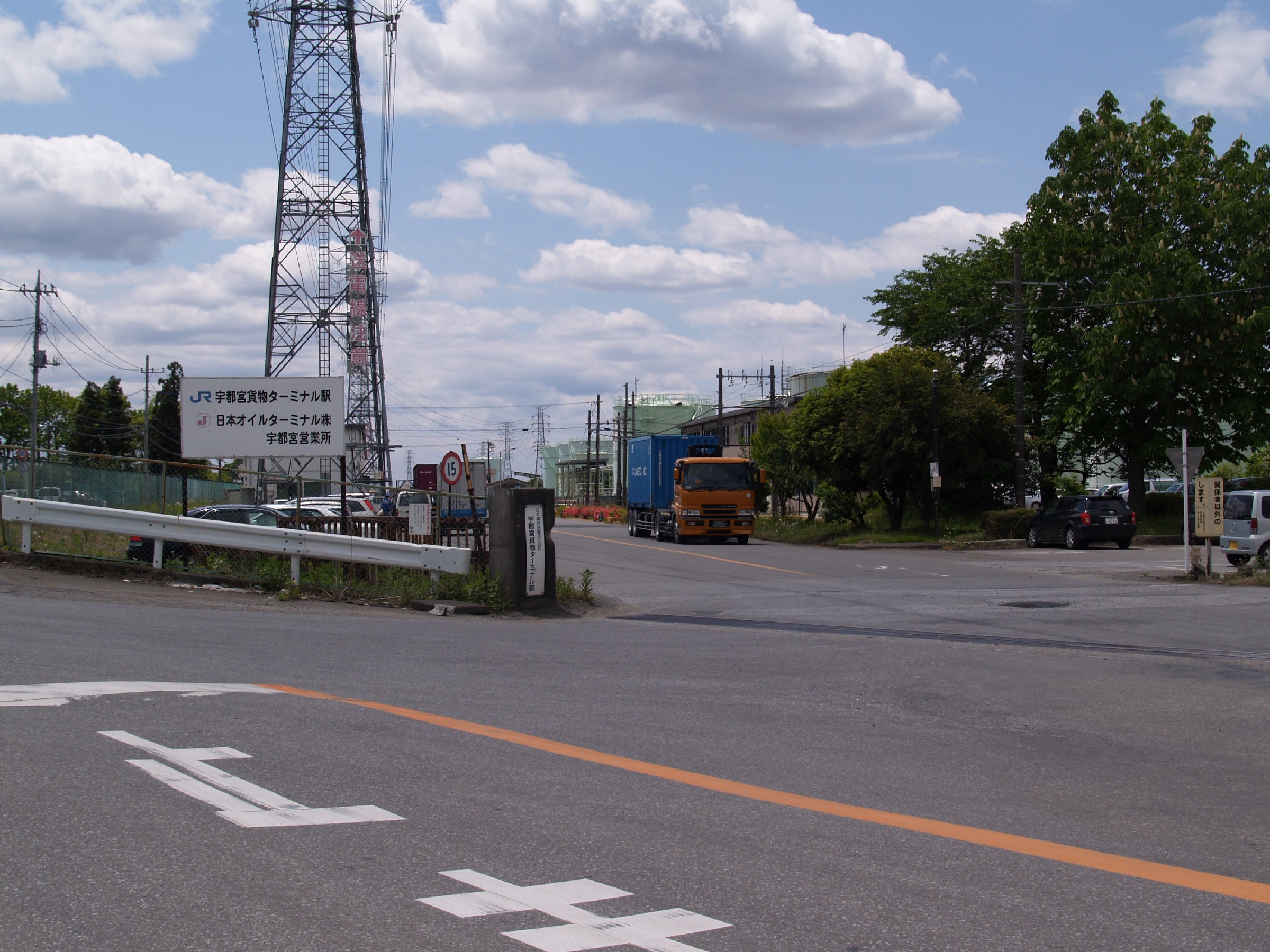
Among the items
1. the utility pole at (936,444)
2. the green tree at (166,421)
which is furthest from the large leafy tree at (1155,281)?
the green tree at (166,421)

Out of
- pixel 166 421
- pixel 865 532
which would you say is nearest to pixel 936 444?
pixel 865 532

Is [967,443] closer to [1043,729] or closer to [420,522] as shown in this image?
[420,522]

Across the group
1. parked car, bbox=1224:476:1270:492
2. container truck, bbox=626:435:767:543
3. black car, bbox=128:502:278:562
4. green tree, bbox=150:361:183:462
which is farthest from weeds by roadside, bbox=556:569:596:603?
green tree, bbox=150:361:183:462

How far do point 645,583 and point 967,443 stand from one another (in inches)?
871

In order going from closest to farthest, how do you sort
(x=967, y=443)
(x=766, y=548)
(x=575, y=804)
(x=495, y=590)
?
(x=575, y=804)
(x=495, y=590)
(x=766, y=548)
(x=967, y=443)

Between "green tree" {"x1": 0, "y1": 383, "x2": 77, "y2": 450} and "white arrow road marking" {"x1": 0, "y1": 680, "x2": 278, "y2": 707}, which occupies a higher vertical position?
"green tree" {"x1": 0, "y1": 383, "x2": 77, "y2": 450}

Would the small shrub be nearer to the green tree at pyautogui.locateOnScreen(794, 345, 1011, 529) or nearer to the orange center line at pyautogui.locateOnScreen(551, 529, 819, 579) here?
the green tree at pyautogui.locateOnScreen(794, 345, 1011, 529)

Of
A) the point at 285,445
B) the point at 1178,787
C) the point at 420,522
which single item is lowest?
the point at 1178,787

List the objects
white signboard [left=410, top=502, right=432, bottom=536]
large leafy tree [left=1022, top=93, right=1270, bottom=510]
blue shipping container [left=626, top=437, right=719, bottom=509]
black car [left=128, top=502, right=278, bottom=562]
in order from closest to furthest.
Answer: white signboard [left=410, top=502, right=432, bottom=536] < black car [left=128, top=502, right=278, bottom=562] < large leafy tree [left=1022, top=93, right=1270, bottom=510] < blue shipping container [left=626, top=437, right=719, bottom=509]

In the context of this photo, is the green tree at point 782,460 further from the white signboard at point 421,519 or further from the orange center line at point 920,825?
the orange center line at point 920,825

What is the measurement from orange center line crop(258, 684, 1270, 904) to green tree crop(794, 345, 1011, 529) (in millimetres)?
34030

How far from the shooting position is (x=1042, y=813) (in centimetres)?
586

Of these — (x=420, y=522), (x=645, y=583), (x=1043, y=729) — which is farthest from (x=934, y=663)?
(x=645, y=583)

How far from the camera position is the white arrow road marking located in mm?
7898
